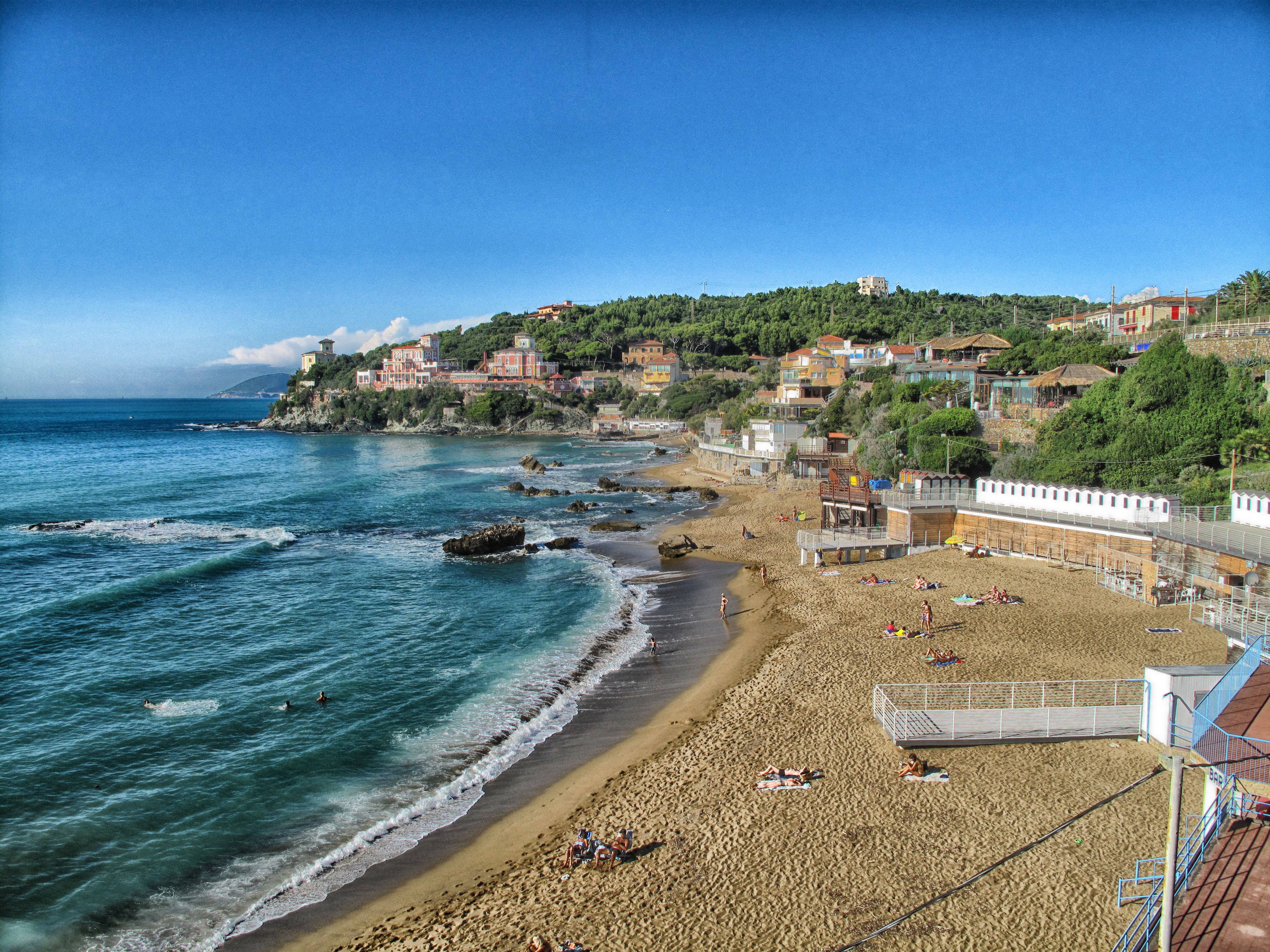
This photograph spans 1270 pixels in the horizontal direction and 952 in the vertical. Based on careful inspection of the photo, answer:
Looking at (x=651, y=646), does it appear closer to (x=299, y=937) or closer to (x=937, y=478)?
(x=299, y=937)

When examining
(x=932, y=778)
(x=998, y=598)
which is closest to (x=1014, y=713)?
(x=932, y=778)

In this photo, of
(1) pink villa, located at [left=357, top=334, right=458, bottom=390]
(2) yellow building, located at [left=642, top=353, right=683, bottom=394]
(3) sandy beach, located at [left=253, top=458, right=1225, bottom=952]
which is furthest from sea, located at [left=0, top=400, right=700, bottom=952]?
(1) pink villa, located at [left=357, top=334, right=458, bottom=390]

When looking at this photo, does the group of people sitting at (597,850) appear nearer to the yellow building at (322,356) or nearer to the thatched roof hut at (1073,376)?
the thatched roof hut at (1073,376)

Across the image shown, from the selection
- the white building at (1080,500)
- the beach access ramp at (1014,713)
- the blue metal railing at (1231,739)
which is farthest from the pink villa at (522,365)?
the blue metal railing at (1231,739)

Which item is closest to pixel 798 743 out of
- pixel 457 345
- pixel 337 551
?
pixel 337 551

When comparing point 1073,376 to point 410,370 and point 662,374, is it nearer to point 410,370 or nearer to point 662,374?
point 662,374

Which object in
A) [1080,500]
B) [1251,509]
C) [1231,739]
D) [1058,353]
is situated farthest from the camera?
[1058,353]
